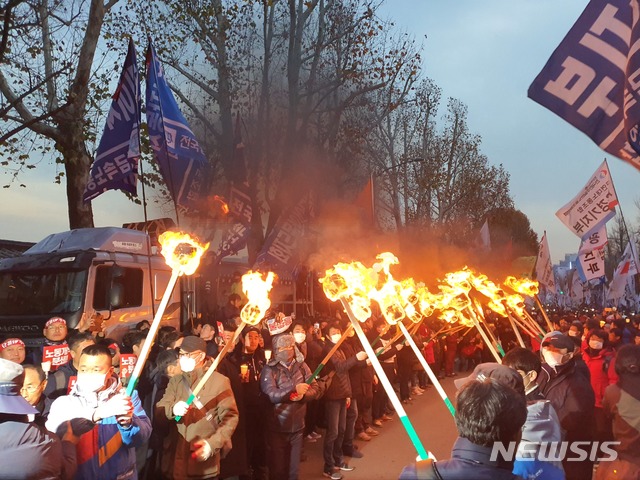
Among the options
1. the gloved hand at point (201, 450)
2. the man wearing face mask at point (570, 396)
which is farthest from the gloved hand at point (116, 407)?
the man wearing face mask at point (570, 396)

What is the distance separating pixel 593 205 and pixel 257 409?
9.74m

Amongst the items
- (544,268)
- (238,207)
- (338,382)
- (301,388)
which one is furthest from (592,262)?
(301,388)

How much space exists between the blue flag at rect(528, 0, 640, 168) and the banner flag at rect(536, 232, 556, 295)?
615 inches

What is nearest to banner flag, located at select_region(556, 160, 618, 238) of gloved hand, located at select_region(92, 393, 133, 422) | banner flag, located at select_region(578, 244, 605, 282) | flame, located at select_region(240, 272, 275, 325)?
banner flag, located at select_region(578, 244, 605, 282)

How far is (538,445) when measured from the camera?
3.40 metres

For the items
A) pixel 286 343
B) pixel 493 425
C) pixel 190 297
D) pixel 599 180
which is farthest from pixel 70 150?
pixel 493 425

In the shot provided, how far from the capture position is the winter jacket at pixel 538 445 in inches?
129

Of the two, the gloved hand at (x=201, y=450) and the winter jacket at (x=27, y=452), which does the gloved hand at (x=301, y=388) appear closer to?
the gloved hand at (x=201, y=450)

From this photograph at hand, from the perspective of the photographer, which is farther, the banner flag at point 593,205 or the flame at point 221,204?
the flame at point 221,204

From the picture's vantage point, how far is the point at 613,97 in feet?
16.6

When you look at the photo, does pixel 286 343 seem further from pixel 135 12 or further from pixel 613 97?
pixel 135 12

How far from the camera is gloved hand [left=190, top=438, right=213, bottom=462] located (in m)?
4.92

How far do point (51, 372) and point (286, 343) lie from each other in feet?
7.56

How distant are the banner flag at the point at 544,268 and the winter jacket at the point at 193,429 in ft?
54.5
